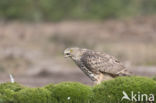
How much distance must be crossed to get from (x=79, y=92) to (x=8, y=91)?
1.14m

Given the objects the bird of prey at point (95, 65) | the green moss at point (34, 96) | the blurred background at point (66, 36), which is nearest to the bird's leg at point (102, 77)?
the bird of prey at point (95, 65)

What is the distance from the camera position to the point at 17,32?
32.6m

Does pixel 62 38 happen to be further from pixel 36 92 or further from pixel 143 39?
pixel 36 92

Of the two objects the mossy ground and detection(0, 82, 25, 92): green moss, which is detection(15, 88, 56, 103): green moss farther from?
detection(0, 82, 25, 92): green moss

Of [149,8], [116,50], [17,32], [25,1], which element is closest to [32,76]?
[116,50]

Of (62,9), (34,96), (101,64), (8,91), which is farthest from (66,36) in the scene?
(34,96)

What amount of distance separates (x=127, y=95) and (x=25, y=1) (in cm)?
3198

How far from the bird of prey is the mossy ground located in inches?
106

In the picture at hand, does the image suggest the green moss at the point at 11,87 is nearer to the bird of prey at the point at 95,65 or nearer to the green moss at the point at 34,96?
the green moss at the point at 34,96

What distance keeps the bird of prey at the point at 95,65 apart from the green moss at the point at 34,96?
291 centimetres

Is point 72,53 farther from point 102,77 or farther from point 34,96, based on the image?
point 34,96

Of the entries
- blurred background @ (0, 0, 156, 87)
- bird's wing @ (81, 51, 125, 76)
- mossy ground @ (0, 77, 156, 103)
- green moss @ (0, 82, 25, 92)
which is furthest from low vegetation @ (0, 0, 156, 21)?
mossy ground @ (0, 77, 156, 103)

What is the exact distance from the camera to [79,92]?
7.82 m

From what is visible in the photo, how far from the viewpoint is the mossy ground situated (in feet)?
25.4
